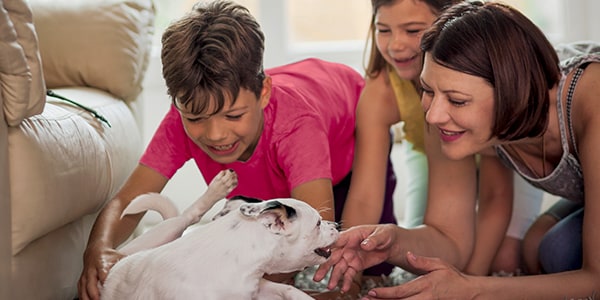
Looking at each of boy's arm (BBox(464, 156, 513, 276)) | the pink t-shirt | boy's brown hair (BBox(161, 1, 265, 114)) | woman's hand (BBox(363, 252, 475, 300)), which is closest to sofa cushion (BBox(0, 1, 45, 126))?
boy's brown hair (BBox(161, 1, 265, 114))

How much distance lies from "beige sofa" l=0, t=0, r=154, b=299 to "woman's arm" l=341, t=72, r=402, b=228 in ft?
1.90

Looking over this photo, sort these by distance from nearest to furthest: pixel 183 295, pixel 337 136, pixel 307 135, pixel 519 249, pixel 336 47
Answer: pixel 183 295
pixel 307 135
pixel 337 136
pixel 519 249
pixel 336 47

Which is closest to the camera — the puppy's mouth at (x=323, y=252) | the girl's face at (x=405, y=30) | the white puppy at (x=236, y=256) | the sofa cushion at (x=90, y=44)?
the white puppy at (x=236, y=256)

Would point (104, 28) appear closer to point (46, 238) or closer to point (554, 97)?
point (46, 238)

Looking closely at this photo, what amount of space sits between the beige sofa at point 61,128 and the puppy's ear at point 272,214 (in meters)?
0.47

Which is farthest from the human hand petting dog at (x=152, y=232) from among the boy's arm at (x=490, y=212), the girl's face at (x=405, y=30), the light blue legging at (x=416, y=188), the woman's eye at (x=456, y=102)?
the light blue legging at (x=416, y=188)

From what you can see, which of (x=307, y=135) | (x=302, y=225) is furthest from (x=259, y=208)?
(x=307, y=135)

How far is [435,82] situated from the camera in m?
1.67

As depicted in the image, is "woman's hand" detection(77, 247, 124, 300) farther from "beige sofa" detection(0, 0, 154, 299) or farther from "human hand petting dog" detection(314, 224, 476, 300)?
"human hand petting dog" detection(314, 224, 476, 300)

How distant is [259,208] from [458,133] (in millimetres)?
580

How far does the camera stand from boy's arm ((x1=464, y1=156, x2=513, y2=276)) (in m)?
2.15

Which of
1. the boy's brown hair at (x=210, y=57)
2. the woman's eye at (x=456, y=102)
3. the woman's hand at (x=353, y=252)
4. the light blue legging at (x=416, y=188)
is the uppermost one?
the boy's brown hair at (x=210, y=57)

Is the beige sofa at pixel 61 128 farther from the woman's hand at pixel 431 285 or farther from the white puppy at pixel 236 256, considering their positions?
the woman's hand at pixel 431 285

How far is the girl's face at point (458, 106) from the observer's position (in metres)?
1.64
